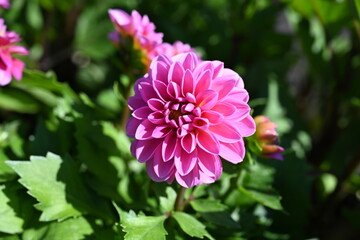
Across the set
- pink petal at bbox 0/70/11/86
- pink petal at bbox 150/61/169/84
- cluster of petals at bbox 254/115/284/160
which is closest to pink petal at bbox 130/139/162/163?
pink petal at bbox 150/61/169/84

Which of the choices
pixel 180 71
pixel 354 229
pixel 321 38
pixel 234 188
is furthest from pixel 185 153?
pixel 321 38

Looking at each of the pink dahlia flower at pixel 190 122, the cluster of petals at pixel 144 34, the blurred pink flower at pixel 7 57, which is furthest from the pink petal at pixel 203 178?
the blurred pink flower at pixel 7 57

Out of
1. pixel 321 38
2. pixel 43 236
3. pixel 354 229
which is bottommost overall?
pixel 354 229

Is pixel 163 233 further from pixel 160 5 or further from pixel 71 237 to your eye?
pixel 160 5

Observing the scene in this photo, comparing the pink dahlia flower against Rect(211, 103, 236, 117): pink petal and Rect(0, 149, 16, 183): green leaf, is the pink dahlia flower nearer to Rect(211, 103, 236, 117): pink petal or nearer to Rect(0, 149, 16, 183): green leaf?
Rect(211, 103, 236, 117): pink petal

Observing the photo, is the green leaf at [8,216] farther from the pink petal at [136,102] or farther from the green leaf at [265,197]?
the green leaf at [265,197]
